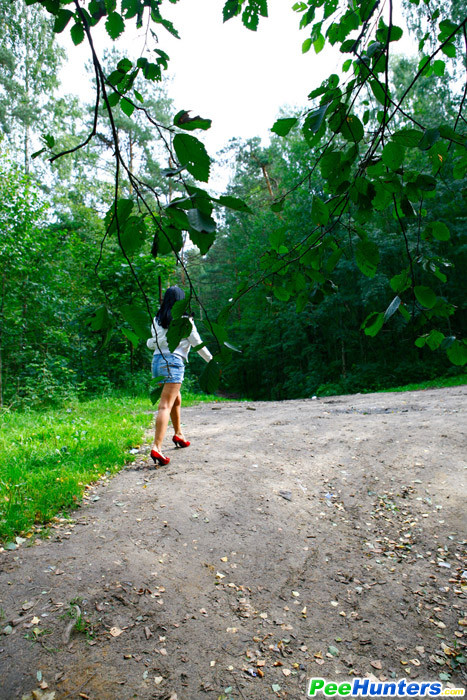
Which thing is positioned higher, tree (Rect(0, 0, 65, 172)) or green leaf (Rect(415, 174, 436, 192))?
tree (Rect(0, 0, 65, 172))

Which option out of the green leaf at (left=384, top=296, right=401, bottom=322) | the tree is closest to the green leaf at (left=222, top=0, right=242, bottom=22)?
the green leaf at (left=384, top=296, right=401, bottom=322)

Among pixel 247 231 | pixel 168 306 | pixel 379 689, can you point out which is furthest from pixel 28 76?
pixel 379 689

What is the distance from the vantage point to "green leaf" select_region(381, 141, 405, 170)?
1166 mm

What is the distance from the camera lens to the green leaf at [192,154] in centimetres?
70

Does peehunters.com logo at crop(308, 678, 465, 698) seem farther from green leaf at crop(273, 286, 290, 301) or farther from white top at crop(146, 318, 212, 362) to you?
green leaf at crop(273, 286, 290, 301)

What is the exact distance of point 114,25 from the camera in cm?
114

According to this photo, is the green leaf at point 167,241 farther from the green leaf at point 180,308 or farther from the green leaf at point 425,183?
the green leaf at point 425,183

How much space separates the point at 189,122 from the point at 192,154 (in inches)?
1.9

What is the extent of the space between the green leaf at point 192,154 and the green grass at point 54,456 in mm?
2595

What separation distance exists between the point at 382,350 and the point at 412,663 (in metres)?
15.9

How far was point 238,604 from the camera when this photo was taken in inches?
81.3

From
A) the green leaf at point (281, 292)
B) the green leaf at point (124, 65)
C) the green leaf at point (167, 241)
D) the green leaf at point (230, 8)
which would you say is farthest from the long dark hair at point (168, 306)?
the green leaf at point (167, 241)

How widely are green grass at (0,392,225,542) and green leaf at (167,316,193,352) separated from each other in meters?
2.33

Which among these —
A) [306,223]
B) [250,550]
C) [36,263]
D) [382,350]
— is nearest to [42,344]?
[36,263]
